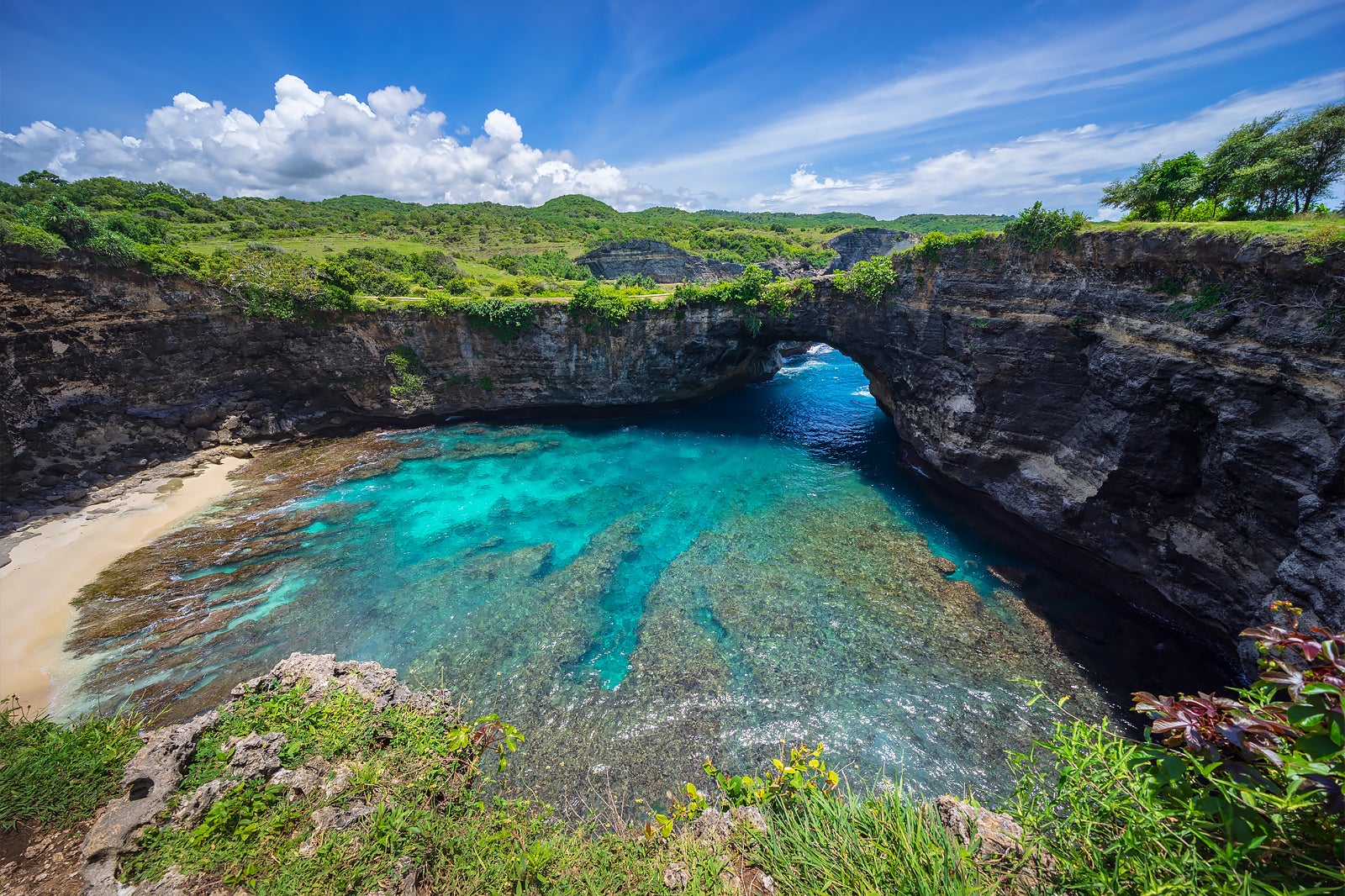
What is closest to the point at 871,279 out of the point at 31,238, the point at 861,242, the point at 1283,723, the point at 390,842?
the point at 1283,723

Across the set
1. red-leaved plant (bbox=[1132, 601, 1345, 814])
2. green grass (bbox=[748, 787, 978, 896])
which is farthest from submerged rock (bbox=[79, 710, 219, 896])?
red-leaved plant (bbox=[1132, 601, 1345, 814])

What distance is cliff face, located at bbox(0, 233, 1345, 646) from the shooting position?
441 inches

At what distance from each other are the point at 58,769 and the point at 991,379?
25.6 metres

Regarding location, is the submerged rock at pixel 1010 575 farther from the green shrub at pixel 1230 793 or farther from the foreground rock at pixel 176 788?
the foreground rock at pixel 176 788

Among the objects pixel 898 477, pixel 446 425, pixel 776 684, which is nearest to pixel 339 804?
pixel 776 684

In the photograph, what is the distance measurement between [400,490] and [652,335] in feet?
50.4

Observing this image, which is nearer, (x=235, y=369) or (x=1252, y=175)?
(x=1252, y=175)

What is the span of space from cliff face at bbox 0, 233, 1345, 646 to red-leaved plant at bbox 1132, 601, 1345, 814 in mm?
11872

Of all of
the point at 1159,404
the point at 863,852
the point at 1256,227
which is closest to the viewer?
the point at 863,852

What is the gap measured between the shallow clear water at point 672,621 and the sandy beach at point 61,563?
153 cm

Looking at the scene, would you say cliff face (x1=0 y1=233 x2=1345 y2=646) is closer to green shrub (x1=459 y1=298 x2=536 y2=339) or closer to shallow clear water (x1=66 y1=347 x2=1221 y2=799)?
green shrub (x1=459 y1=298 x2=536 y2=339)

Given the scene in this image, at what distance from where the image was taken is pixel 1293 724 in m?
2.63

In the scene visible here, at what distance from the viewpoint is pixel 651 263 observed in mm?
58156

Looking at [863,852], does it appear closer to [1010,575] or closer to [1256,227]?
[1010,575]
